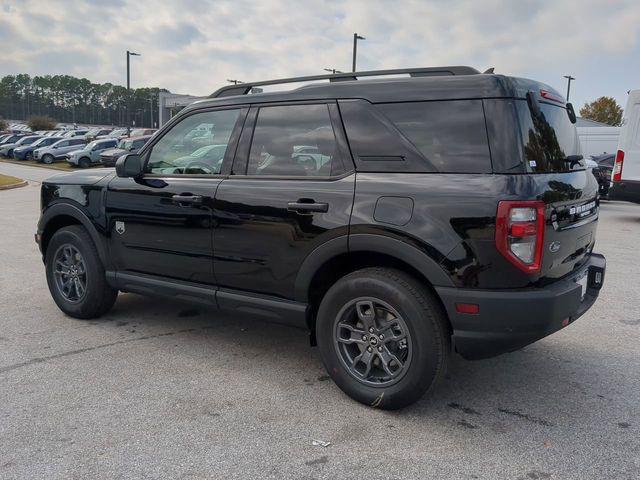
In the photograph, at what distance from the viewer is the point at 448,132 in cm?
305

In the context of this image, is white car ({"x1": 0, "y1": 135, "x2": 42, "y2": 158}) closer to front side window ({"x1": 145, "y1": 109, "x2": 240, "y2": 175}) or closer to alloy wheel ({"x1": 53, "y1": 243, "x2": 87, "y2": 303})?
alloy wheel ({"x1": 53, "y1": 243, "x2": 87, "y2": 303})

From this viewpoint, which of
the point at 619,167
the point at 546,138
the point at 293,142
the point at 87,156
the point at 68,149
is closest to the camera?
the point at 546,138

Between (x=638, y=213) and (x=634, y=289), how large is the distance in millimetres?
9420

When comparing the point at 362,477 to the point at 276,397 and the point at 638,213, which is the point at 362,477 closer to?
the point at 276,397

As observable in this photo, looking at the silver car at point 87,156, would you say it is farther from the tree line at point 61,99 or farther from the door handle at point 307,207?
the tree line at point 61,99

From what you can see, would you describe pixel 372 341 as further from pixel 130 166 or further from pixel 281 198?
pixel 130 166

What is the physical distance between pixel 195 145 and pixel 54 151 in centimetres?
3655

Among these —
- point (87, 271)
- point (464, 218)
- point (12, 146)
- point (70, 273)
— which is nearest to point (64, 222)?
point (70, 273)

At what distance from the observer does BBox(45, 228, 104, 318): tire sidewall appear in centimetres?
464

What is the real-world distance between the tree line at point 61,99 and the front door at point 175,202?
465 feet

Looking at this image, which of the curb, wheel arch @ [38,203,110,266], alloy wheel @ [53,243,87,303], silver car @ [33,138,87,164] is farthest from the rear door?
silver car @ [33,138,87,164]

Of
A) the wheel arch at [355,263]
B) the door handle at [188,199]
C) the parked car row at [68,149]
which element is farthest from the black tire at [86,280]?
the parked car row at [68,149]

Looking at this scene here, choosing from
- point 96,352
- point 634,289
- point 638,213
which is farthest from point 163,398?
point 638,213

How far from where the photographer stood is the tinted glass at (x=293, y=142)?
3467mm
